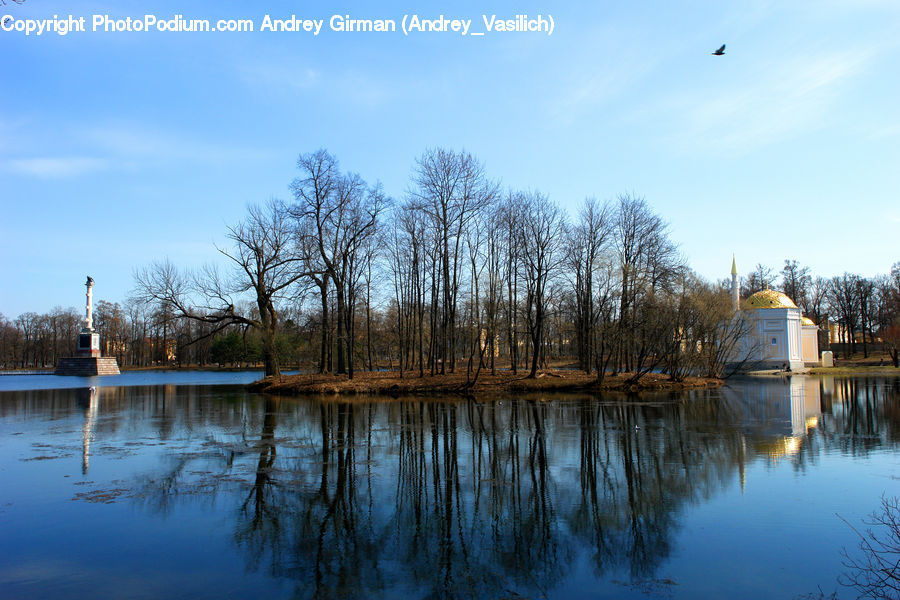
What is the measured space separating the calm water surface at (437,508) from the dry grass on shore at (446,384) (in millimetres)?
14878

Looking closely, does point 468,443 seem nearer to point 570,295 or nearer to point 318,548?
point 318,548

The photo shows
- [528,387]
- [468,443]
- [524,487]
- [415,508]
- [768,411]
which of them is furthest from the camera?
[528,387]

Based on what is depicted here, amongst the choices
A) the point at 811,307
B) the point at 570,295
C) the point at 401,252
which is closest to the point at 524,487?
the point at 401,252

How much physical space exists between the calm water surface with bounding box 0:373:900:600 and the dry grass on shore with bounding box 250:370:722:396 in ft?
48.8

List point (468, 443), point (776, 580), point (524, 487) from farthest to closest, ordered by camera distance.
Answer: point (468, 443) < point (524, 487) < point (776, 580)

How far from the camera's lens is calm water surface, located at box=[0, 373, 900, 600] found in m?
7.00

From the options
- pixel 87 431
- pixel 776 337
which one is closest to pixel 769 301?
pixel 776 337

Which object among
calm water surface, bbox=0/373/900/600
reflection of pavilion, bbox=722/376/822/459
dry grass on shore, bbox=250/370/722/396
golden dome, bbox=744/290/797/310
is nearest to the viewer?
calm water surface, bbox=0/373/900/600

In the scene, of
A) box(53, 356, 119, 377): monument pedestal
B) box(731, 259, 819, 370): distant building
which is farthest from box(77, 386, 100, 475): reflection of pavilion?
box(731, 259, 819, 370): distant building

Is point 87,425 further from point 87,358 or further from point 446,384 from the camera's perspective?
point 87,358

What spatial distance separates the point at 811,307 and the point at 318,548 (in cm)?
9554

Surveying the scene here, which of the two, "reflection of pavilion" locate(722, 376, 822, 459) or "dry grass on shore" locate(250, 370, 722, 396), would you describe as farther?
"dry grass on shore" locate(250, 370, 722, 396)

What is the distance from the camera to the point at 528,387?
117ft

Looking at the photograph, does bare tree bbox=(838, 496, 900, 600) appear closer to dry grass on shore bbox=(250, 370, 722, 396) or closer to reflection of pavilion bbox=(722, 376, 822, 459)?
reflection of pavilion bbox=(722, 376, 822, 459)
